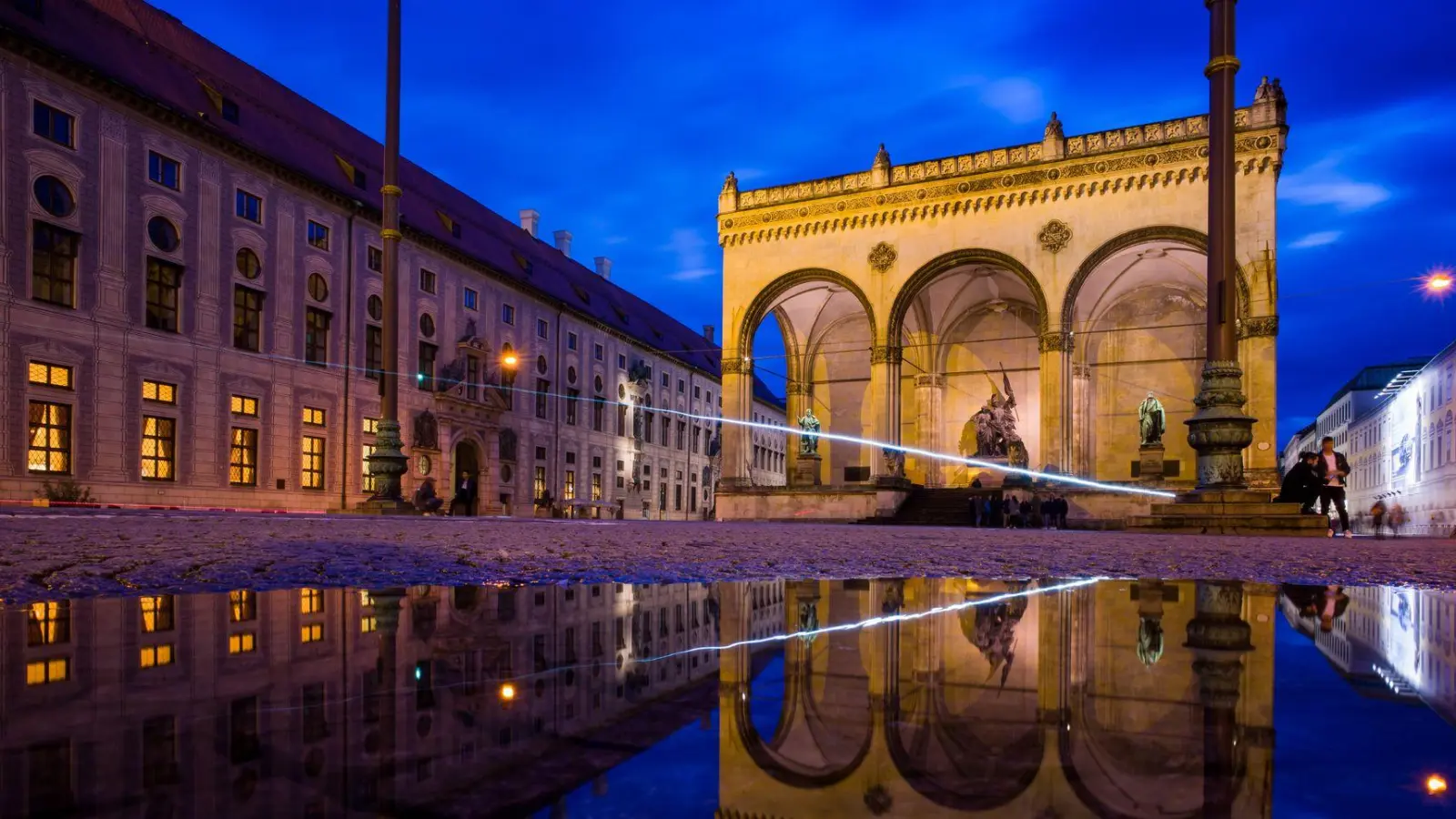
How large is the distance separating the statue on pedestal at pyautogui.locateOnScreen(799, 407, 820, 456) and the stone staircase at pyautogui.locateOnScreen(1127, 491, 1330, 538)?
18.7 metres

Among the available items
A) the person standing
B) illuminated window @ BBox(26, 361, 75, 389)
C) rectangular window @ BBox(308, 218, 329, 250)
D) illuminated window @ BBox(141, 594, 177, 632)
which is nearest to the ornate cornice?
the person standing

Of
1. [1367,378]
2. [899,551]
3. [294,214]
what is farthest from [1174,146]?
[1367,378]

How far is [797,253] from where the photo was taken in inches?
1178

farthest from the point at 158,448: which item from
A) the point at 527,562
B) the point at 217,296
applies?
the point at 527,562

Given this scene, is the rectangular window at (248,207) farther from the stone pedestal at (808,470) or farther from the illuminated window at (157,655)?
the illuminated window at (157,655)

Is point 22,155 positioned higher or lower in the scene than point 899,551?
higher

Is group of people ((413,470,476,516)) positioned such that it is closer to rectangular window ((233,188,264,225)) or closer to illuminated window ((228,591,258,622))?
rectangular window ((233,188,264,225))

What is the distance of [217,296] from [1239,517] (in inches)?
938

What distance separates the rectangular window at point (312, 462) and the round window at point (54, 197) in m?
8.46

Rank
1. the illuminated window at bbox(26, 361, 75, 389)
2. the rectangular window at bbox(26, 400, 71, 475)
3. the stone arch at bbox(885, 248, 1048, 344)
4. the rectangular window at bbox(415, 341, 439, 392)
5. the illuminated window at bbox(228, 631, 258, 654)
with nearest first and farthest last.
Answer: the illuminated window at bbox(228, 631, 258, 654), the rectangular window at bbox(26, 400, 71, 475), the illuminated window at bbox(26, 361, 75, 389), the stone arch at bbox(885, 248, 1048, 344), the rectangular window at bbox(415, 341, 439, 392)

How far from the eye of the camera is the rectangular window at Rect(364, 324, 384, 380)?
29025 mm

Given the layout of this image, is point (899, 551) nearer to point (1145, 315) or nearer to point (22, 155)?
point (22, 155)

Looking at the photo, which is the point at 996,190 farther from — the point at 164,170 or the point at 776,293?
the point at 164,170

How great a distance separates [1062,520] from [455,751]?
983 inches
